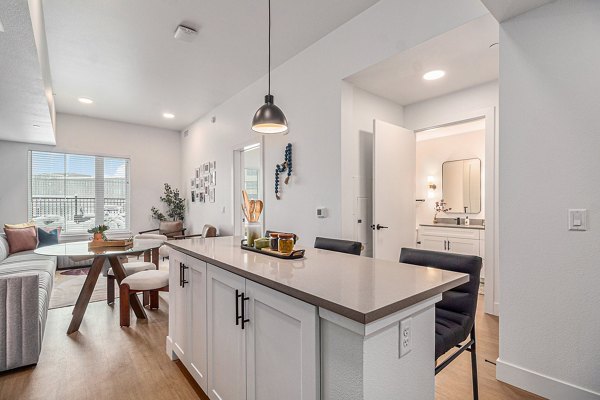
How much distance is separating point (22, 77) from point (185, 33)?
1.47 meters

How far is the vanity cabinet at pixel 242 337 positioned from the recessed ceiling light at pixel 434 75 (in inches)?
102

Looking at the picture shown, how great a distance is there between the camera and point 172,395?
1849mm

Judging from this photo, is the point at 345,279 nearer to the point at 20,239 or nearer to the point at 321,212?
the point at 321,212

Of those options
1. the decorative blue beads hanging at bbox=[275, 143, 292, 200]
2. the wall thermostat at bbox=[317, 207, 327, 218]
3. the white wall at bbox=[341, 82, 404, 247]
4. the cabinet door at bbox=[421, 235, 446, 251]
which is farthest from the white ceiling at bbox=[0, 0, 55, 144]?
the cabinet door at bbox=[421, 235, 446, 251]

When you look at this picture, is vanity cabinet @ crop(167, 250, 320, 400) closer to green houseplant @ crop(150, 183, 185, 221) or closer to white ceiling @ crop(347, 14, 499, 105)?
white ceiling @ crop(347, 14, 499, 105)

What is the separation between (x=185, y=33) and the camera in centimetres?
292

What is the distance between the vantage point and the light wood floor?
6.13 ft

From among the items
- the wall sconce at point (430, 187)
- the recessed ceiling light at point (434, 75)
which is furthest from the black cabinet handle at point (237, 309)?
the wall sconce at point (430, 187)

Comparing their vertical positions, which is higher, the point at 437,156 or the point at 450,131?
the point at 450,131

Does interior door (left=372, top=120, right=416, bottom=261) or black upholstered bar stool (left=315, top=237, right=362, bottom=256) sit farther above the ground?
interior door (left=372, top=120, right=416, bottom=261)

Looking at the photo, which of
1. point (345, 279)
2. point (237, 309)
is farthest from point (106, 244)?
point (345, 279)

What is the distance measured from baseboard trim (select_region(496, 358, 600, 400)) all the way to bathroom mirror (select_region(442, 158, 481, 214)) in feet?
11.1

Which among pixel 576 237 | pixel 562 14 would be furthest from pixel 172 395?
pixel 562 14

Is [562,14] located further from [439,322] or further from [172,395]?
[172,395]
